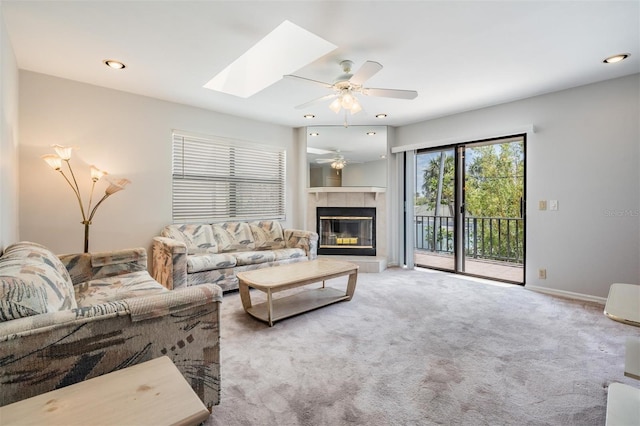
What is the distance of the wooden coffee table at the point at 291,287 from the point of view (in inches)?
107

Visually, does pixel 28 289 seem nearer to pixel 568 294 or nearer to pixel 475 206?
→ pixel 568 294

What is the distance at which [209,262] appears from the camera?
357 centimetres

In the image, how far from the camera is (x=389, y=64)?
114 inches

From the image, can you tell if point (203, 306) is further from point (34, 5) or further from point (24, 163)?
point (24, 163)

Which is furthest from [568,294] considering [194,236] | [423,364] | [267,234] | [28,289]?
[28,289]

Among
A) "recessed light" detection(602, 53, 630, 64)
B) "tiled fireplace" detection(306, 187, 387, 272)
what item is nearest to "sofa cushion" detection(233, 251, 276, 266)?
"tiled fireplace" detection(306, 187, 387, 272)

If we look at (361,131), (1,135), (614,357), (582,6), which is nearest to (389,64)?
(582,6)

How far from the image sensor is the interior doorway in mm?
4598

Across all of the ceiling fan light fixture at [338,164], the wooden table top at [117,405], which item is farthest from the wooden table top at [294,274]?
the ceiling fan light fixture at [338,164]

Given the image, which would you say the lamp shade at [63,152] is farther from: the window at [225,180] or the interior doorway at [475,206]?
the interior doorway at [475,206]

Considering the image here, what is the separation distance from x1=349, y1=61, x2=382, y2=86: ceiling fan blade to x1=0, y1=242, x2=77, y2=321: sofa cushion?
234cm

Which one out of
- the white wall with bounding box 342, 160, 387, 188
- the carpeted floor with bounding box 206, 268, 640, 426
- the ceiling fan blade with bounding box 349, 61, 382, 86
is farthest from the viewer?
the white wall with bounding box 342, 160, 387, 188

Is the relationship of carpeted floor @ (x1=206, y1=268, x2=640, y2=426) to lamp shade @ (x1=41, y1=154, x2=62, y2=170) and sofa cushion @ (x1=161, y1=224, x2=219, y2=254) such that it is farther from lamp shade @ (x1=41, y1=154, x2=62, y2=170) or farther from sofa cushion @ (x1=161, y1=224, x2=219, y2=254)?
lamp shade @ (x1=41, y1=154, x2=62, y2=170)

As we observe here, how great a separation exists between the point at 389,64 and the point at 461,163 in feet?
7.87
